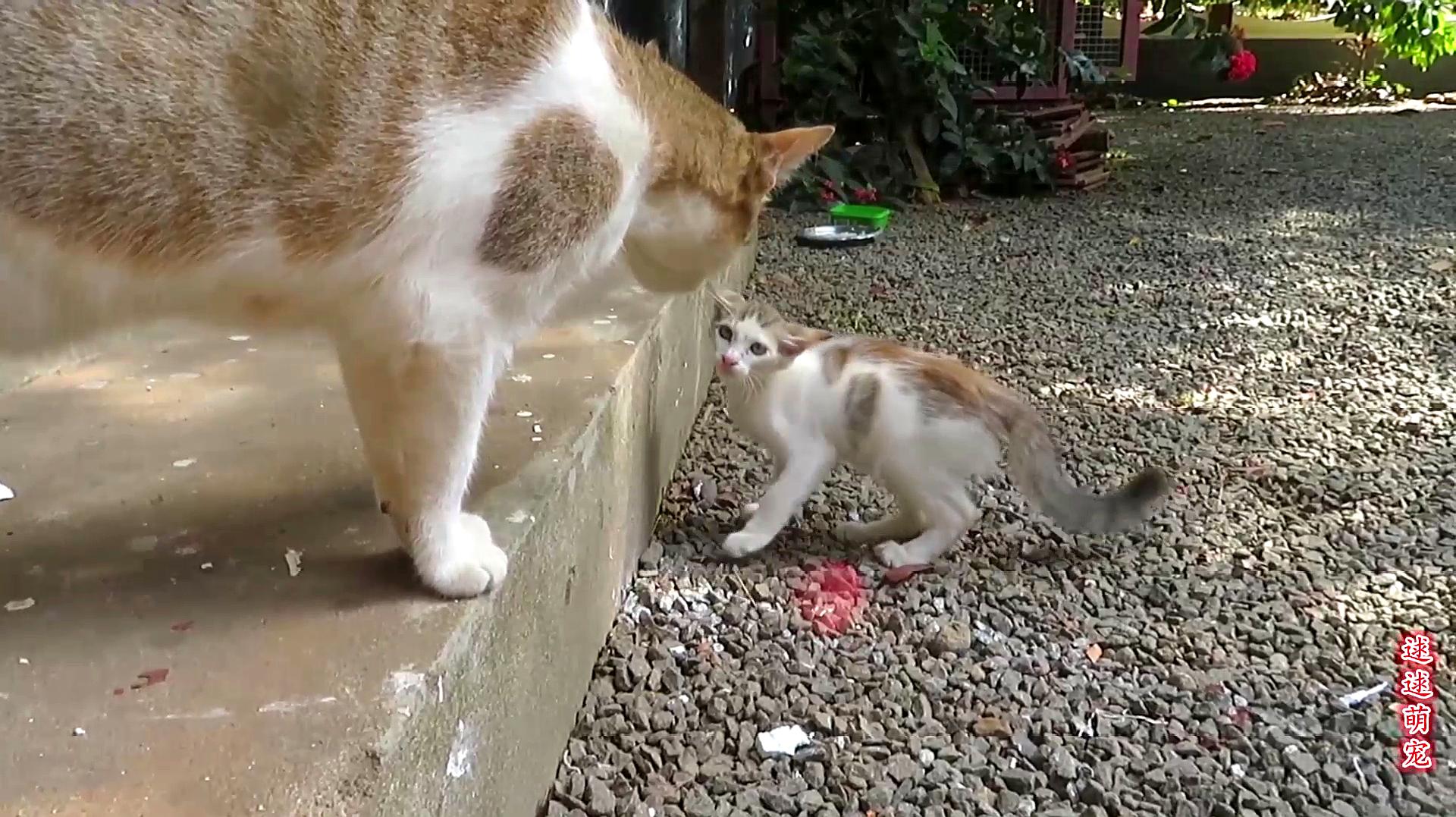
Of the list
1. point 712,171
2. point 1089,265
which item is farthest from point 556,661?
point 1089,265

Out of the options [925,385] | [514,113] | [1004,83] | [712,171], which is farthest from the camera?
[1004,83]

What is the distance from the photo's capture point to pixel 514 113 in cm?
118

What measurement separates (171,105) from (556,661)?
2.64ft

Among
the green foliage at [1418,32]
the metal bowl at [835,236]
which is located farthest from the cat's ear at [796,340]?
the green foliage at [1418,32]

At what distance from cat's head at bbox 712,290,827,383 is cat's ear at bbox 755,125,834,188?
20.1 inches

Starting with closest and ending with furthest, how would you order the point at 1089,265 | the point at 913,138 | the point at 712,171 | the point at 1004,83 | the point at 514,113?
the point at 514,113 → the point at 712,171 → the point at 1089,265 → the point at 913,138 → the point at 1004,83

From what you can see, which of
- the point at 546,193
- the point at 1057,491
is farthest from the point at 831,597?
the point at 546,193

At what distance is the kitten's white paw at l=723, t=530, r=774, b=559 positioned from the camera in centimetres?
209

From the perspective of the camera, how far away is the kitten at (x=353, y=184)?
1.01m

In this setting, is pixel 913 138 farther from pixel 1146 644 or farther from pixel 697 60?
pixel 1146 644

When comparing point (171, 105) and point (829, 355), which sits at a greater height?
point (171, 105)

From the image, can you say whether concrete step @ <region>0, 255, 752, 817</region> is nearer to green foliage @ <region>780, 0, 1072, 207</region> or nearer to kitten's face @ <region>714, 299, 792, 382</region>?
kitten's face @ <region>714, 299, 792, 382</region>

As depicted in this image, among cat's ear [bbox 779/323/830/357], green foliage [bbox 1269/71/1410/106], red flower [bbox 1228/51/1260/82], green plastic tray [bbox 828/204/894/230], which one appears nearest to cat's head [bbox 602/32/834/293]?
cat's ear [bbox 779/323/830/357]

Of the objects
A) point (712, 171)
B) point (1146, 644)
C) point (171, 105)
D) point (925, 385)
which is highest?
point (171, 105)
